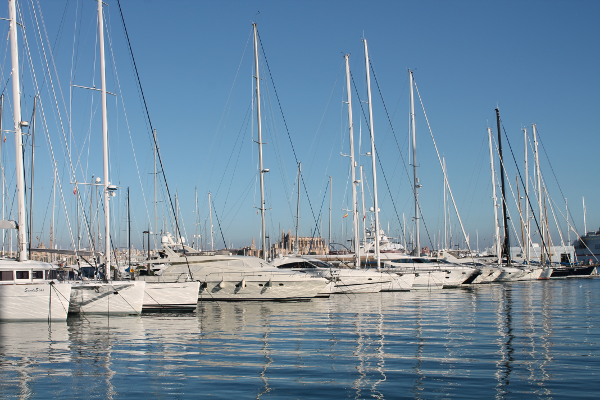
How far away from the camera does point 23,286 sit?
18266 mm

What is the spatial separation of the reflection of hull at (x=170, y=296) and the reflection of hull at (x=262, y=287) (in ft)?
13.3

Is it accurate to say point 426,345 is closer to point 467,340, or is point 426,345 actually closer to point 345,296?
point 467,340

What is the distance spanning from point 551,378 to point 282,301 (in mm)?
17038

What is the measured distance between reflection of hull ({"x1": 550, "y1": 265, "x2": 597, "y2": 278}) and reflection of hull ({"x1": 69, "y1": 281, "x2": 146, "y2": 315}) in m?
42.2

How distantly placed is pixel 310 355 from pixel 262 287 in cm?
1376

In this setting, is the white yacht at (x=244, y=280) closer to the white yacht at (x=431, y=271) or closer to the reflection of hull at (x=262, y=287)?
the reflection of hull at (x=262, y=287)

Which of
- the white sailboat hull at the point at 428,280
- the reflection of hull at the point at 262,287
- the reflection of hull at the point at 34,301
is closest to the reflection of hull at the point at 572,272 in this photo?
the white sailboat hull at the point at 428,280

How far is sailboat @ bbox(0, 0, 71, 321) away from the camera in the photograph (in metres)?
18.2

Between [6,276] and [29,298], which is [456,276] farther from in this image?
[6,276]

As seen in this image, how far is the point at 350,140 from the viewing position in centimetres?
3550

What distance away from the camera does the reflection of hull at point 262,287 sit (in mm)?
25219

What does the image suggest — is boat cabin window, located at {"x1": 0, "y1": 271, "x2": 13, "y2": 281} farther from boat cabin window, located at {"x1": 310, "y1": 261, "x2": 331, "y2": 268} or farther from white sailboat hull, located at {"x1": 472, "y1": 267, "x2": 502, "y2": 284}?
white sailboat hull, located at {"x1": 472, "y1": 267, "x2": 502, "y2": 284}

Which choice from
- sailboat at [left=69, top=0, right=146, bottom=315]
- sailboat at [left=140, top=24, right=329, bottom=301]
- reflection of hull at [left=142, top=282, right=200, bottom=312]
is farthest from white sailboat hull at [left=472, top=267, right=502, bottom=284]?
sailboat at [left=69, top=0, right=146, bottom=315]

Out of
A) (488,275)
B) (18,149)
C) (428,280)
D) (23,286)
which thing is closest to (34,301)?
(23,286)
